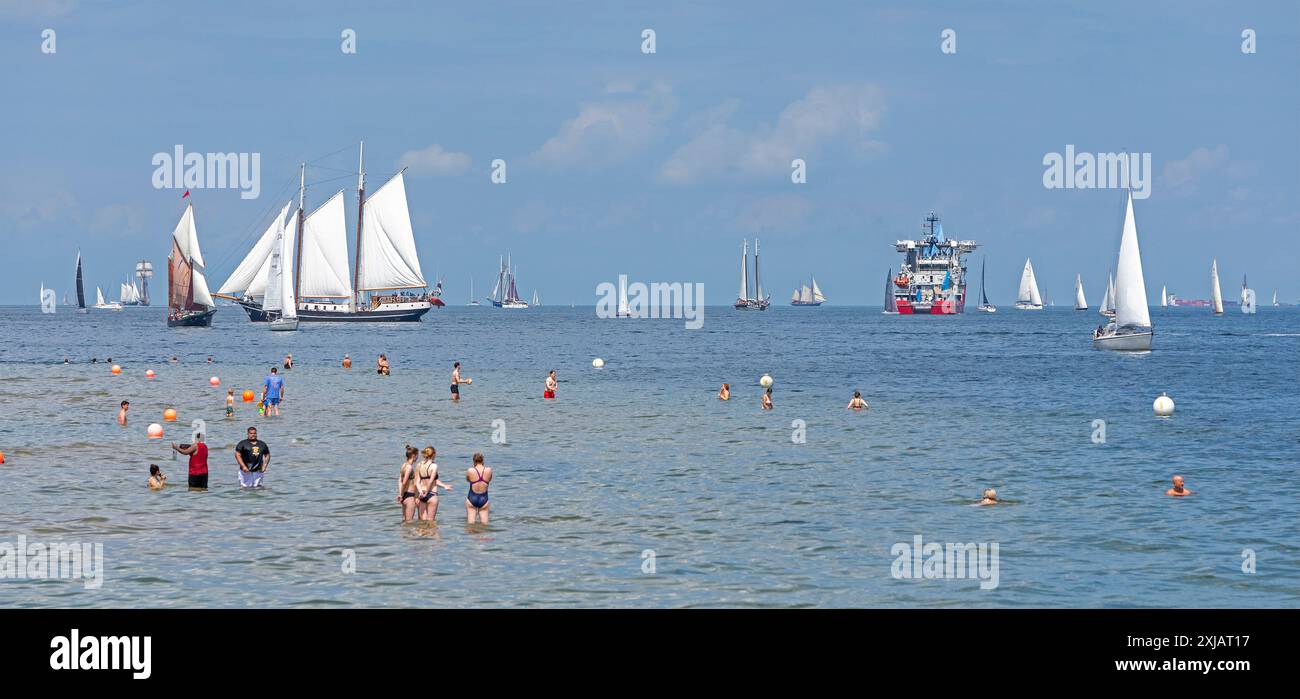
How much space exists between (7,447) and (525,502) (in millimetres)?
20445

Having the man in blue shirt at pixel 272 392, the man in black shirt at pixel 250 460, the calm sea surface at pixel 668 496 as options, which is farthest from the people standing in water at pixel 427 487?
the man in blue shirt at pixel 272 392

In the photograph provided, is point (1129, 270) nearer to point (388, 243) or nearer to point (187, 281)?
point (388, 243)

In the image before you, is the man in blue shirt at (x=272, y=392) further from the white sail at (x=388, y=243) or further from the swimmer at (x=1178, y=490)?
the white sail at (x=388, y=243)

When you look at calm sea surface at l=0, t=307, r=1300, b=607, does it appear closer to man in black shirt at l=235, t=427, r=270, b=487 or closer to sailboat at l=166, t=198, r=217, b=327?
man in black shirt at l=235, t=427, r=270, b=487

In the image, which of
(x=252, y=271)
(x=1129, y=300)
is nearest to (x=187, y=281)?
(x=252, y=271)

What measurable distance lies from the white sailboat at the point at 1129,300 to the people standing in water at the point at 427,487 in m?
79.0

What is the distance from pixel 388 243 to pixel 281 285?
1894cm

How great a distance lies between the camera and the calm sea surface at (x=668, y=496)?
22062mm

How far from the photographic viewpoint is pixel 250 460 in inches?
1259

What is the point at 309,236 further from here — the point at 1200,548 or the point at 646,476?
the point at 1200,548

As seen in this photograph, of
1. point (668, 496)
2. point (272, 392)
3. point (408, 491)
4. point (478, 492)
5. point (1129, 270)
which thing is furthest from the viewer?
point (1129, 270)

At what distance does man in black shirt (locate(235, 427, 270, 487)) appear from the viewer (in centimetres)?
3186
